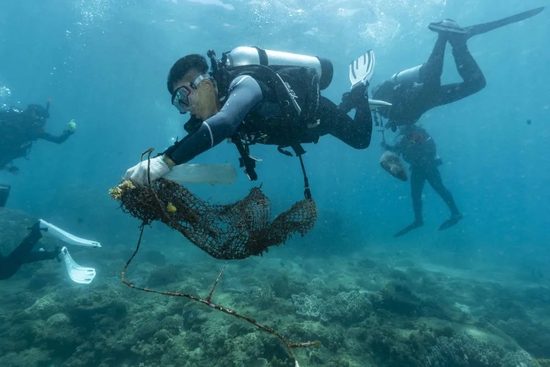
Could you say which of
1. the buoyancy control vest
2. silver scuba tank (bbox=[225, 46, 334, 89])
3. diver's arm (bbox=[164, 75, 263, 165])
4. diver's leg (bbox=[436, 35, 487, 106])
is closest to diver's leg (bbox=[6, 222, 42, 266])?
the buoyancy control vest

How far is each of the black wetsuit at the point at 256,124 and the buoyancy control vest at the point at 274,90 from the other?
15 mm

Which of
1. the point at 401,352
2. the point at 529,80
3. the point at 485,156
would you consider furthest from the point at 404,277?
the point at 485,156

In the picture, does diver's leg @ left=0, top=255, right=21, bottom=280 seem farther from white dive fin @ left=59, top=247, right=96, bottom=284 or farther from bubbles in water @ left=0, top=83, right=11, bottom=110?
bubbles in water @ left=0, top=83, right=11, bottom=110

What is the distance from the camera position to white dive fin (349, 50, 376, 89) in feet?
20.7

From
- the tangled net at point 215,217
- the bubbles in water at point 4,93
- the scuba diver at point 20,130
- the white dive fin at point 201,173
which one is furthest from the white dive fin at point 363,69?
the bubbles in water at point 4,93

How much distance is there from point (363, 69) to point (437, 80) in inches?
152

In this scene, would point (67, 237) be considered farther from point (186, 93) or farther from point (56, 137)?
point (186, 93)

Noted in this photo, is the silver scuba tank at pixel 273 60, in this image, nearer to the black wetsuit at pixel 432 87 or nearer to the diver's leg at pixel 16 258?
the black wetsuit at pixel 432 87

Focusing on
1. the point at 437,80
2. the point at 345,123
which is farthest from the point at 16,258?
the point at 437,80

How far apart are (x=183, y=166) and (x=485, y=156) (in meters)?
192

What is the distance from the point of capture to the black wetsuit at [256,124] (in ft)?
8.95

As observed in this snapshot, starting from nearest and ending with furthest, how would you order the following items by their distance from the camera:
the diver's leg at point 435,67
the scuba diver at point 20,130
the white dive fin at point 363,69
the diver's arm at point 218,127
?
the diver's arm at point 218,127
the white dive fin at point 363,69
the diver's leg at point 435,67
the scuba diver at point 20,130

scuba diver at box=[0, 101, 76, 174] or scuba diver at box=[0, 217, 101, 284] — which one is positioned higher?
scuba diver at box=[0, 101, 76, 174]

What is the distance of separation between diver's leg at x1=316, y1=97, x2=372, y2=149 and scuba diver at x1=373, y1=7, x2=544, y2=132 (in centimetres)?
376
